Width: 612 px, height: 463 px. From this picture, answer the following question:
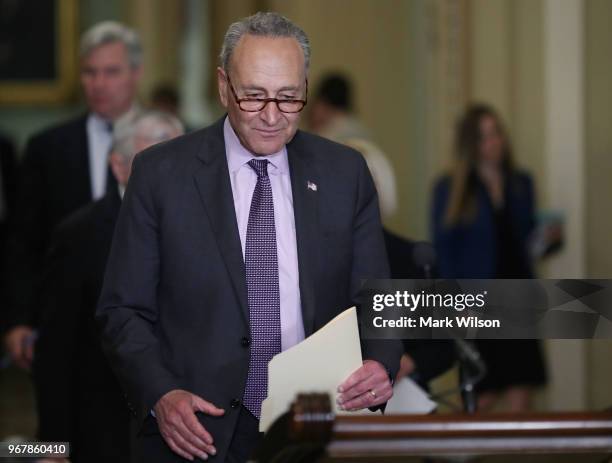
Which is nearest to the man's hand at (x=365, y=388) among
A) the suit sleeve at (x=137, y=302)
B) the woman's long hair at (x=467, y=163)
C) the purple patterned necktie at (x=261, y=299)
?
the purple patterned necktie at (x=261, y=299)

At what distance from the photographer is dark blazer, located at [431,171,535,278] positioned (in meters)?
7.13

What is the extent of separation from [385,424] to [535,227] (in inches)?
206

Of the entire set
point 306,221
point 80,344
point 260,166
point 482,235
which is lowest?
point 482,235

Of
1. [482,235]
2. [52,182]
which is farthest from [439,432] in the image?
[482,235]

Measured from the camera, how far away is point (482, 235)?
717cm

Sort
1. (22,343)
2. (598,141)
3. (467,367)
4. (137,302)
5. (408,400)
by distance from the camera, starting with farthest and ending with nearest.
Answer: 1. (598,141)
2. (22,343)
3. (467,367)
4. (408,400)
5. (137,302)

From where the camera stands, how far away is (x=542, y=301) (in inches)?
106

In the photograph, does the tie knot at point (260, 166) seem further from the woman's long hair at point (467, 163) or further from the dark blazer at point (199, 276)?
the woman's long hair at point (467, 163)

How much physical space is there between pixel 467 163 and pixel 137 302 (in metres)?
4.67

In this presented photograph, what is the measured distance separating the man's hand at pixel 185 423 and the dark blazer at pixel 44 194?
269cm

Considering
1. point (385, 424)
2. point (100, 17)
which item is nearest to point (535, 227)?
point (385, 424)

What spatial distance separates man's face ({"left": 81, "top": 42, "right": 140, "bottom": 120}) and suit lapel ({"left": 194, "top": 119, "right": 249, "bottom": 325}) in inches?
109

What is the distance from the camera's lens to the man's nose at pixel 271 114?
283 centimetres

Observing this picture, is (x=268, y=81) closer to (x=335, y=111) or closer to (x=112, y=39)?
(x=112, y=39)
